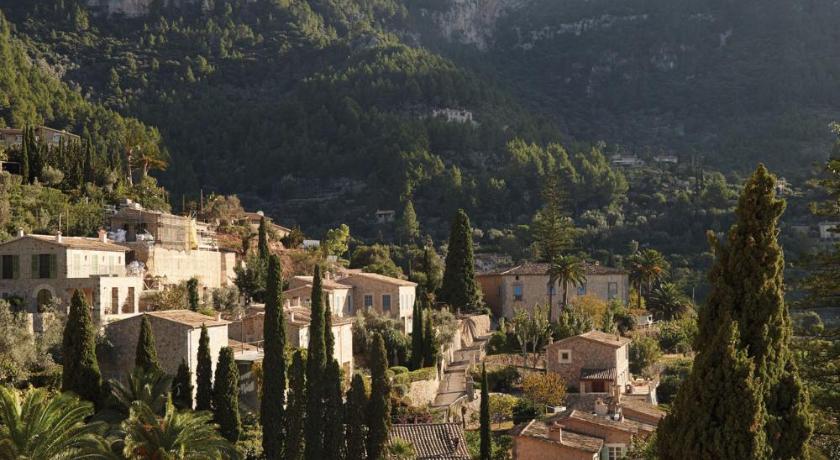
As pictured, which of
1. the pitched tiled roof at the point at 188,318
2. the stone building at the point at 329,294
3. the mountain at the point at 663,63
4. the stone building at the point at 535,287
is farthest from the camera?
the mountain at the point at 663,63

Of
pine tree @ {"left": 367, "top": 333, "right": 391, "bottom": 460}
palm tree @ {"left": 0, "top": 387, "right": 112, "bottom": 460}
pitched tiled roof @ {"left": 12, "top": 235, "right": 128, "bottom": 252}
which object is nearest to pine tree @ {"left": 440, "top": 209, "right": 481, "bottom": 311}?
pitched tiled roof @ {"left": 12, "top": 235, "right": 128, "bottom": 252}

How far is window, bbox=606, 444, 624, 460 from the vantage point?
125 ft

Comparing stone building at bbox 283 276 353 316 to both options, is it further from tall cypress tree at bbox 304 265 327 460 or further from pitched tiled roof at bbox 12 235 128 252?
tall cypress tree at bbox 304 265 327 460

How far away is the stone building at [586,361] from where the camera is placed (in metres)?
50.8

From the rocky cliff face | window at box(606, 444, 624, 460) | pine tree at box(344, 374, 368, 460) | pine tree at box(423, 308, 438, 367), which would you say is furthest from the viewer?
the rocky cliff face

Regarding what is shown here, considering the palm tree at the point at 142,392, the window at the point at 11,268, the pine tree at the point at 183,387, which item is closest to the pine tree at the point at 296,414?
the pine tree at the point at 183,387

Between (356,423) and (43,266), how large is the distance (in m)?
13.0

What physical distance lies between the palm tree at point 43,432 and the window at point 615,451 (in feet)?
57.0

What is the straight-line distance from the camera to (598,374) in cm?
5069

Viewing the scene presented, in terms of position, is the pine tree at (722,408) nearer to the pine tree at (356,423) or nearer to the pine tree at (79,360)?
the pine tree at (356,423)

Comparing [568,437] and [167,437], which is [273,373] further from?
[568,437]

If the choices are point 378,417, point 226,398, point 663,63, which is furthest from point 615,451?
point 663,63

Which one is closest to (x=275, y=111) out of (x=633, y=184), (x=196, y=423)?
(x=633, y=184)

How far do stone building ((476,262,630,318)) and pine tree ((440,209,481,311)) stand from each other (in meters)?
6.08
